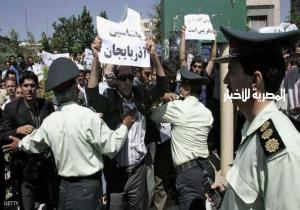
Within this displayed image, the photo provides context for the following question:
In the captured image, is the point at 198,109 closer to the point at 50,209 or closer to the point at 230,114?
the point at 230,114

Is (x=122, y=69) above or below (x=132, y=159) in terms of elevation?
above

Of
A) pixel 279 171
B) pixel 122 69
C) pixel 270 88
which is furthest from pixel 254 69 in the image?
pixel 122 69

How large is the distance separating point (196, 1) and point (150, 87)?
55.1 inches

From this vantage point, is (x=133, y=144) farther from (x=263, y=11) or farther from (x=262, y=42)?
(x=263, y=11)

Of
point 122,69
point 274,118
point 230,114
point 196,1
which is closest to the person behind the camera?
point 274,118

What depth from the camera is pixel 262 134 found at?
5.36 feet

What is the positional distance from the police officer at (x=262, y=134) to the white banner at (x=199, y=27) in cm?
289

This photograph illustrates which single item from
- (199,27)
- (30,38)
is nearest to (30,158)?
(199,27)

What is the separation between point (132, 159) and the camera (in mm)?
3764

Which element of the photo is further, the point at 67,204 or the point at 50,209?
the point at 50,209

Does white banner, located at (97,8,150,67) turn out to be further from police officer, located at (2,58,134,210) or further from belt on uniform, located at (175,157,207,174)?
belt on uniform, located at (175,157,207,174)

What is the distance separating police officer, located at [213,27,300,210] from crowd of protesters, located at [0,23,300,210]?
42.2 inches

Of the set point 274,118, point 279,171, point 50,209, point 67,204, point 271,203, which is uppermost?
point 274,118

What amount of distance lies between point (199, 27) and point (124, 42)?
58.4 inches
